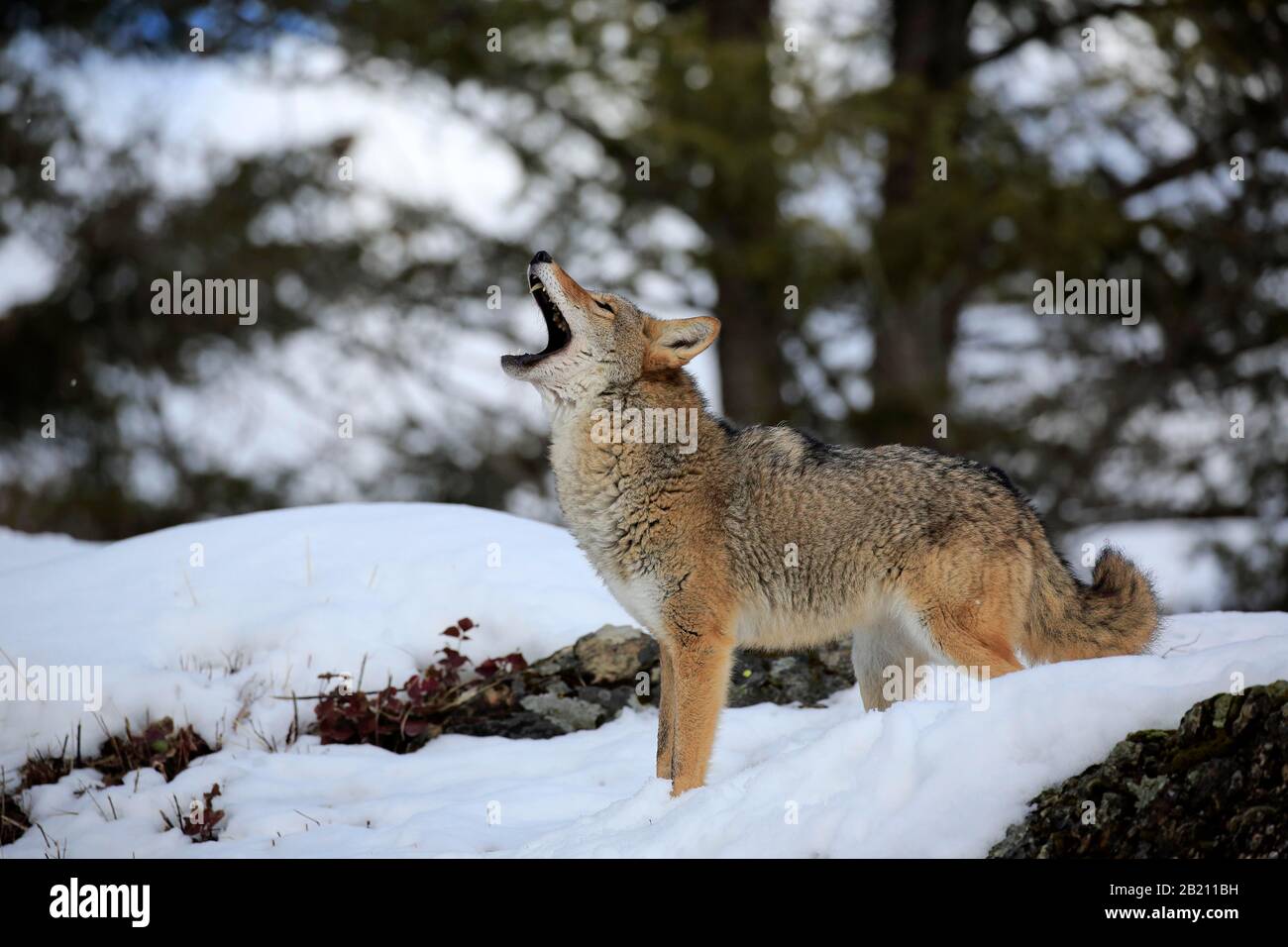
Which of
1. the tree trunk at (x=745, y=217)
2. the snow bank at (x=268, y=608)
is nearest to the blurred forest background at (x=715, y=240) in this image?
the tree trunk at (x=745, y=217)

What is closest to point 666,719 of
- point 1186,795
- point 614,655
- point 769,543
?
point 769,543

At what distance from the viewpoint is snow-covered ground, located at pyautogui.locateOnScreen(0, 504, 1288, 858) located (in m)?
4.45

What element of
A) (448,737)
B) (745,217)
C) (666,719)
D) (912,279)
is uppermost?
(745,217)

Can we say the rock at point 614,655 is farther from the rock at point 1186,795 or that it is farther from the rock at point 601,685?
the rock at point 1186,795

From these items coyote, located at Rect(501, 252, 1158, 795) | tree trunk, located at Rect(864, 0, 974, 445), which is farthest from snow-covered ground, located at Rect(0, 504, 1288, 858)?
tree trunk, located at Rect(864, 0, 974, 445)

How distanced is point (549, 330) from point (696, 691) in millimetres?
1862

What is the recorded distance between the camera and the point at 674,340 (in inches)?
254

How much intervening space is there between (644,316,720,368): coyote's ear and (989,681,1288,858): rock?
9.31 ft

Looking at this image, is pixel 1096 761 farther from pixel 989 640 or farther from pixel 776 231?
pixel 776 231

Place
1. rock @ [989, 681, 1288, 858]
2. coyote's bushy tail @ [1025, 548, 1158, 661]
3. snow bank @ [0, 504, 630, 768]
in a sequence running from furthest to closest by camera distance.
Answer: snow bank @ [0, 504, 630, 768] < coyote's bushy tail @ [1025, 548, 1158, 661] < rock @ [989, 681, 1288, 858]

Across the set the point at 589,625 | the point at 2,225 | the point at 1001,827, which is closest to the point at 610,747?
the point at 589,625

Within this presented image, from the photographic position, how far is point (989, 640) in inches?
225

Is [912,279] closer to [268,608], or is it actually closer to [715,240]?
[715,240]

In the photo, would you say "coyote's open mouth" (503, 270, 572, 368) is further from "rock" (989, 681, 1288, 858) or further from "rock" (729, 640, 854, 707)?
"rock" (989, 681, 1288, 858)
